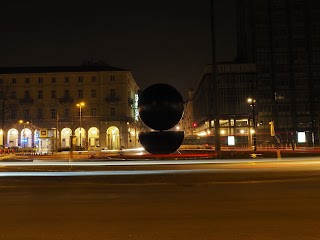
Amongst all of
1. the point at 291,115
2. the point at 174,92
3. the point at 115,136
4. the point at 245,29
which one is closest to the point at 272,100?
the point at 291,115

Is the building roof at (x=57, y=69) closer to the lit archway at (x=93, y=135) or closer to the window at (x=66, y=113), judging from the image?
the window at (x=66, y=113)

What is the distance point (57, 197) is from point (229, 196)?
600 centimetres

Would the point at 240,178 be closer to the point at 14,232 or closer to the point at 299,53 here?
the point at 14,232

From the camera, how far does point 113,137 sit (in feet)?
305

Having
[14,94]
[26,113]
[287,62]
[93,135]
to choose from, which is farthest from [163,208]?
[287,62]

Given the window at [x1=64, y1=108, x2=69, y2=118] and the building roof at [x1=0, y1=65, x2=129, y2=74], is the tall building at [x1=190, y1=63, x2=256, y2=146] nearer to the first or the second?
the building roof at [x1=0, y1=65, x2=129, y2=74]

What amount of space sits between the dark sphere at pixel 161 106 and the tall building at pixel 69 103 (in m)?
70.0

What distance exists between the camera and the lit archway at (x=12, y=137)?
92.7 meters

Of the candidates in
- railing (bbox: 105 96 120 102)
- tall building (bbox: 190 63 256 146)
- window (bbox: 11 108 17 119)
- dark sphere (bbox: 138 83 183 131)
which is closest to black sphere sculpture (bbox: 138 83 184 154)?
dark sphere (bbox: 138 83 183 131)

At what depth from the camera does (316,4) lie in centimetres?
9806

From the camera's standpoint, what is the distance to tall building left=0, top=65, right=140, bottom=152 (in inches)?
3644

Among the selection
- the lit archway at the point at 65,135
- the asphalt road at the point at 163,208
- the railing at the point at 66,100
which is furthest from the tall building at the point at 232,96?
the asphalt road at the point at 163,208

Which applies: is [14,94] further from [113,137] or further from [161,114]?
[161,114]

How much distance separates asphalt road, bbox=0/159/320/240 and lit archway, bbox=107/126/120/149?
71.8m
